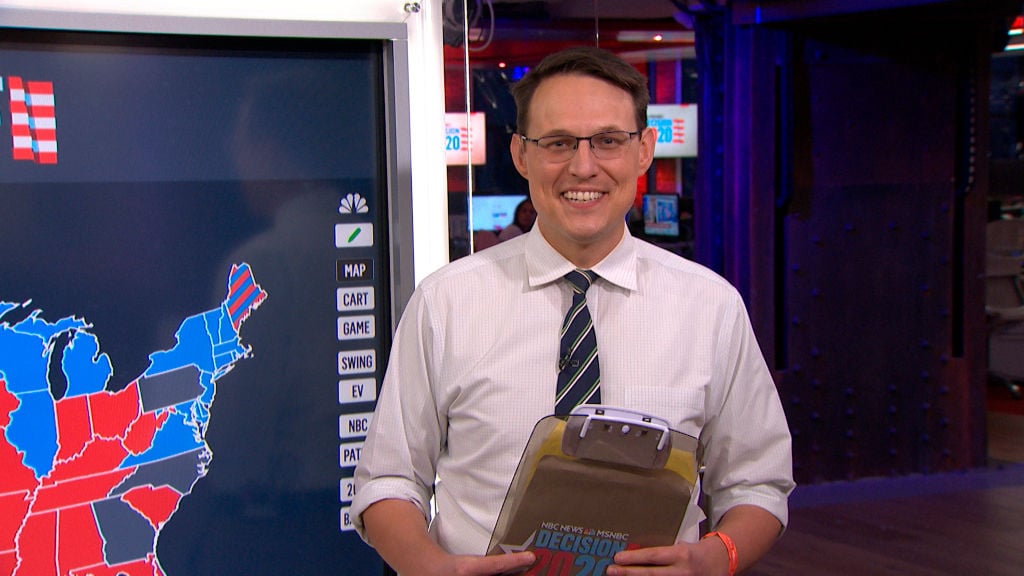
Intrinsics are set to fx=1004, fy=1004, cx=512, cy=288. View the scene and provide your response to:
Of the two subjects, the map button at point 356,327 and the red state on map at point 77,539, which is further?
the map button at point 356,327

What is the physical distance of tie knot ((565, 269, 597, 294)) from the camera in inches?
63.5

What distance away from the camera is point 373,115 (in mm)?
1924

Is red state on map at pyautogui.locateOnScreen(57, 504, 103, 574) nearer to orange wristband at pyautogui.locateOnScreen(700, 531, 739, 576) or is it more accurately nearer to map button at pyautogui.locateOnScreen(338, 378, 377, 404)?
map button at pyautogui.locateOnScreen(338, 378, 377, 404)

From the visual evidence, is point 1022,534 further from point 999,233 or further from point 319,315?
point 999,233

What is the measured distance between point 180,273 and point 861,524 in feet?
12.6

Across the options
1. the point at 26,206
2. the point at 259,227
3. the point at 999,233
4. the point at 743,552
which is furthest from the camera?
the point at 999,233

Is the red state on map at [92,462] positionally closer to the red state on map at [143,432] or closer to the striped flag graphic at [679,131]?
the red state on map at [143,432]

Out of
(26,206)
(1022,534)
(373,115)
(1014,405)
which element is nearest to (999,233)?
(1014,405)

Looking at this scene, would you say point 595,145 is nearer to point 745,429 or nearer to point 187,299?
point 745,429

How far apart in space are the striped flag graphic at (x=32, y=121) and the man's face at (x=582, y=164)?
0.83 meters

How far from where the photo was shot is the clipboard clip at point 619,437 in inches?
49.8

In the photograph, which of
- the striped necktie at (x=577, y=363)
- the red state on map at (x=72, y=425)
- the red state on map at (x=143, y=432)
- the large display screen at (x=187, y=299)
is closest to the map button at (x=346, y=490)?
the large display screen at (x=187, y=299)

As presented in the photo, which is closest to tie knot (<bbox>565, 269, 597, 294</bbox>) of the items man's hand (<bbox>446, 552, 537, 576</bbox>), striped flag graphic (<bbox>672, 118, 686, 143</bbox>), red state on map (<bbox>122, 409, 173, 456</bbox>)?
man's hand (<bbox>446, 552, 537, 576</bbox>)

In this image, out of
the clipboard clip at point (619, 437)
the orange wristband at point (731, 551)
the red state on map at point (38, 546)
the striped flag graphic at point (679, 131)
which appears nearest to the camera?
the clipboard clip at point (619, 437)
